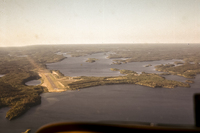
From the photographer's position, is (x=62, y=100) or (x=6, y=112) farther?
(x=62, y=100)

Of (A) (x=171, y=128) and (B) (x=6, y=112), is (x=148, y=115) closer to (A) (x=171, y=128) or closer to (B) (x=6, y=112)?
(B) (x=6, y=112)

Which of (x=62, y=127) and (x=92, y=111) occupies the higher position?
(x=62, y=127)

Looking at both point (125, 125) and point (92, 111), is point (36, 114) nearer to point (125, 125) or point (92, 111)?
point (92, 111)

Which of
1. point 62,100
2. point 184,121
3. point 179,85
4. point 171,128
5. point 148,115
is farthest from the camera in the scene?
point 179,85

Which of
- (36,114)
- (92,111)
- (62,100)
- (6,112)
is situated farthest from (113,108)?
(6,112)

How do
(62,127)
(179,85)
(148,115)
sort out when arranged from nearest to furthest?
(62,127) < (148,115) < (179,85)

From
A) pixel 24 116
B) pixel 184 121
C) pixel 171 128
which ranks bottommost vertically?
pixel 184 121
